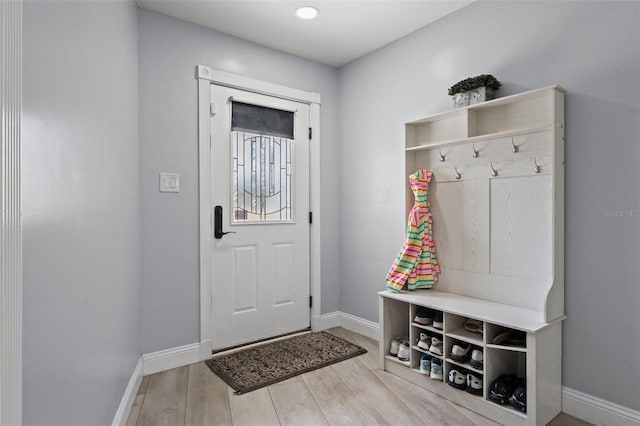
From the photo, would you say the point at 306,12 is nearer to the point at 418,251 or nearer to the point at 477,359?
the point at 418,251

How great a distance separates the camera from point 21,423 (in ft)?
2.67

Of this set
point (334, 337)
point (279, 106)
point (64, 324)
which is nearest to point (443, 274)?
point (334, 337)

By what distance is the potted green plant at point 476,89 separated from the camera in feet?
7.38

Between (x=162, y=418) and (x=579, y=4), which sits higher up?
(x=579, y=4)

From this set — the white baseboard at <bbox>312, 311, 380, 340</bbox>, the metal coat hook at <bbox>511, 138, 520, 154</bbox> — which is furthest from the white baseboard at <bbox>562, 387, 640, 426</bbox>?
the white baseboard at <bbox>312, 311, 380, 340</bbox>

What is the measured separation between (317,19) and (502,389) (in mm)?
2599

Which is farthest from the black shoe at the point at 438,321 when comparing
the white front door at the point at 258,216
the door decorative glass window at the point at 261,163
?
the door decorative glass window at the point at 261,163

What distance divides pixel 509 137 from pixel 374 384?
5.65ft

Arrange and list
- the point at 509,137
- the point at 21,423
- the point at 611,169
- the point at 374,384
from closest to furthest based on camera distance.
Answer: the point at 21,423 < the point at 611,169 < the point at 509,137 < the point at 374,384

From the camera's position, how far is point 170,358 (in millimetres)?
Result: 2605

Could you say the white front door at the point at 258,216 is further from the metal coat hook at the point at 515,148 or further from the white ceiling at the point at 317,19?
the metal coat hook at the point at 515,148

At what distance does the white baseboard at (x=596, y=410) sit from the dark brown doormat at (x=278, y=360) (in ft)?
4.37

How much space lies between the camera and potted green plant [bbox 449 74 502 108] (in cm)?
225

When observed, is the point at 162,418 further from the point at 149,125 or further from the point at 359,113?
the point at 359,113
